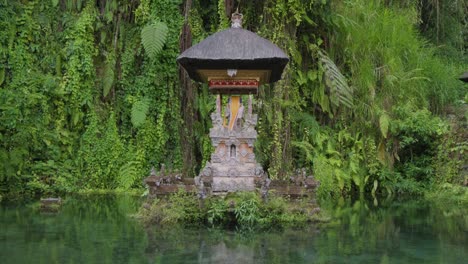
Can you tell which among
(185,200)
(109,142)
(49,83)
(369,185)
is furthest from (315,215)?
(49,83)

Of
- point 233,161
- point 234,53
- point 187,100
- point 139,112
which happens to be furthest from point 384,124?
point 234,53

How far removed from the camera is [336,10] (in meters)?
12.3

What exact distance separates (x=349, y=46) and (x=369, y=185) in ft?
9.05

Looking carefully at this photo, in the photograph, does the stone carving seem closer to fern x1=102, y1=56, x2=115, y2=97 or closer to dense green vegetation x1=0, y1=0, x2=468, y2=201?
dense green vegetation x1=0, y1=0, x2=468, y2=201

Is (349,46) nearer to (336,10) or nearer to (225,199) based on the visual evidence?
(336,10)

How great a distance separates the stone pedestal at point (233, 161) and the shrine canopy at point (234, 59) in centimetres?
50

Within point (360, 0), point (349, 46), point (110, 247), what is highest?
point (360, 0)

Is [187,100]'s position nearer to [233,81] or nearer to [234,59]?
[233,81]

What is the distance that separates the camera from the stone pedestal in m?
8.38

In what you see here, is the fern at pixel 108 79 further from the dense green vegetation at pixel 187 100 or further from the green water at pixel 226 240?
the green water at pixel 226 240

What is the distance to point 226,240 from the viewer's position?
22.6ft

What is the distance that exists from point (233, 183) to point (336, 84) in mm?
3821

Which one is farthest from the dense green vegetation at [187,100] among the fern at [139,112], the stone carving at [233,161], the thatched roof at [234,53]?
the thatched roof at [234,53]

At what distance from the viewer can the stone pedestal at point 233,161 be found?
27.5 ft
